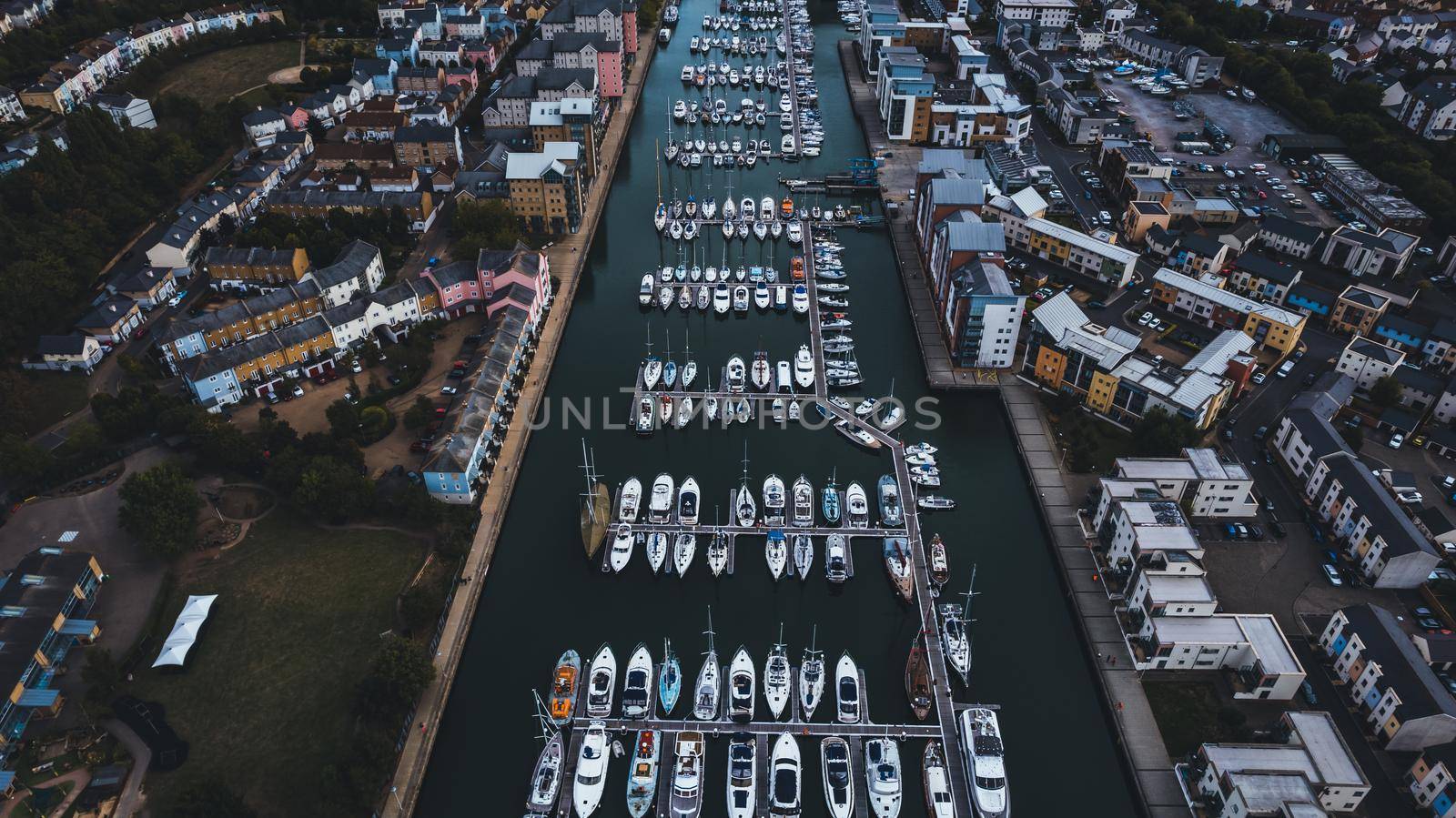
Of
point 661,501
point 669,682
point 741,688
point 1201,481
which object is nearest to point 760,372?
point 661,501

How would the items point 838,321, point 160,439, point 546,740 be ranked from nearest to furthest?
point 546,740
point 160,439
point 838,321

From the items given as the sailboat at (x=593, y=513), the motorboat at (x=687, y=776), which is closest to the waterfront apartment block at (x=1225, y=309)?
the sailboat at (x=593, y=513)

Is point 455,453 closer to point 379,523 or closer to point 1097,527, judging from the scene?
point 379,523

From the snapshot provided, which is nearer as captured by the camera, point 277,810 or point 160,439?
point 277,810

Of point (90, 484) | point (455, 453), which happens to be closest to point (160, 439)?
point (90, 484)

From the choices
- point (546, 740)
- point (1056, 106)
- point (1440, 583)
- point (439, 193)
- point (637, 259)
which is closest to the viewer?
point (546, 740)

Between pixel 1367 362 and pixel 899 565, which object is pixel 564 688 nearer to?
pixel 899 565

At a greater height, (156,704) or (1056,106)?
(1056,106)

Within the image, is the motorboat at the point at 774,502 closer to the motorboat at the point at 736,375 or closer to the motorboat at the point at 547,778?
the motorboat at the point at 736,375
